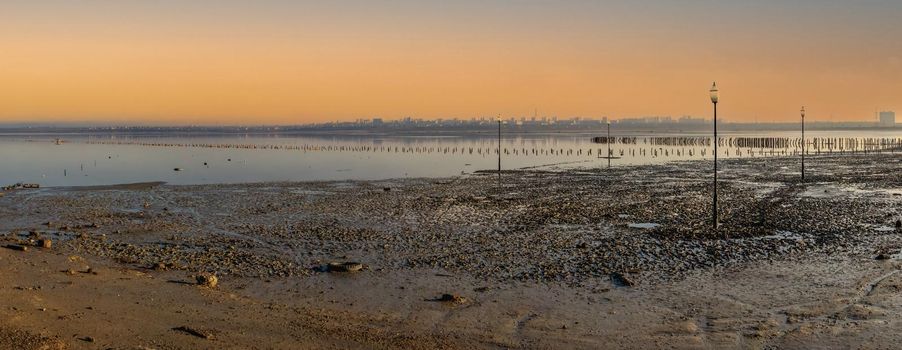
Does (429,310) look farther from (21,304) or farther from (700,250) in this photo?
(700,250)

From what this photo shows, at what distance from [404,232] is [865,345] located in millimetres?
16345

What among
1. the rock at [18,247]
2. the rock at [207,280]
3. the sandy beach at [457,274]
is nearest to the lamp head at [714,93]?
the sandy beach at [457,274]

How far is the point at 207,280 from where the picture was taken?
16484 millimetres

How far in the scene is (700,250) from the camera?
20828 millimetres

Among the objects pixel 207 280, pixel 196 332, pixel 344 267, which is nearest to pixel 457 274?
pixel 344 267

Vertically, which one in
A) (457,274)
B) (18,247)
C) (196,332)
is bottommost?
(457,274)

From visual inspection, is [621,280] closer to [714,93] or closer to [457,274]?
[457,274]

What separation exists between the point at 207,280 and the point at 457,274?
6.24 m

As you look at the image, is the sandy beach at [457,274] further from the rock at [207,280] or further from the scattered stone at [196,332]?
the rock at [207,280]

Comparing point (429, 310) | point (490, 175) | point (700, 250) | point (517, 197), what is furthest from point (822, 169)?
point (429, 310)

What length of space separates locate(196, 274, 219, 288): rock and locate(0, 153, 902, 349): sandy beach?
15cm

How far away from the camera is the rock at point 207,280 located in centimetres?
1636

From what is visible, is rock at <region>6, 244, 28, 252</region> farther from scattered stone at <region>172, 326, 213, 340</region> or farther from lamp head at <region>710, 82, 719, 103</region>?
lamp head at <region>710, 82, 719, 103</region>

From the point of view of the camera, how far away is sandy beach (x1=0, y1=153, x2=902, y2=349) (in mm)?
12555
